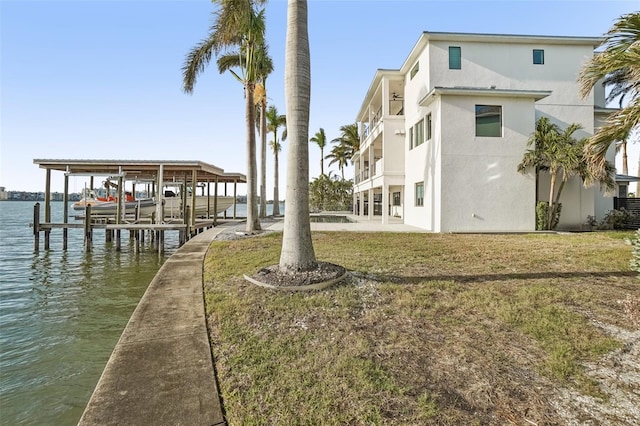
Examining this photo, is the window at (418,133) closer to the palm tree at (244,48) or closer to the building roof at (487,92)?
the building roof at (487,92)

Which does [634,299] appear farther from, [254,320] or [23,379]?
[23,379]

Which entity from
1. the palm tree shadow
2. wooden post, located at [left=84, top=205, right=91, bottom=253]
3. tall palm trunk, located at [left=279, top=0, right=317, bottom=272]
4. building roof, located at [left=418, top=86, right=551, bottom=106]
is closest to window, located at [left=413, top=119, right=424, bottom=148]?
building roof, located at [left=418, top=86, right=551, bottom=106]

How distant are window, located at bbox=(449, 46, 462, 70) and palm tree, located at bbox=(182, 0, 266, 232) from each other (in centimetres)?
990

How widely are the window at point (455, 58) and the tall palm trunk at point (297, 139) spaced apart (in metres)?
13.6

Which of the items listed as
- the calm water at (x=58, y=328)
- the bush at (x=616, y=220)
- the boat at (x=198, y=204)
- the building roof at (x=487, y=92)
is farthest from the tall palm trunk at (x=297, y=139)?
the bush at (x=616, y=220)

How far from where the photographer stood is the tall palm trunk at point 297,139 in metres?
6.54

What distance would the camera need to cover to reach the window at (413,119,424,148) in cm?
1796

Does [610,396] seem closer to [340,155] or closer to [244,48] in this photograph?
[244,48]

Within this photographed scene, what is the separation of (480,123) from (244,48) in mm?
11825

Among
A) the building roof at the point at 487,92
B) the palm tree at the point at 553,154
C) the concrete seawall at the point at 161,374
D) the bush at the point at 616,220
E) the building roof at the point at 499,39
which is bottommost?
the concrete seawall at the point at 161,374

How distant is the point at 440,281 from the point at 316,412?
179 inches

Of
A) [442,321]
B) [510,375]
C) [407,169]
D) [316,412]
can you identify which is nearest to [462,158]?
[407,169]

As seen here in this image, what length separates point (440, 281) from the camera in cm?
677

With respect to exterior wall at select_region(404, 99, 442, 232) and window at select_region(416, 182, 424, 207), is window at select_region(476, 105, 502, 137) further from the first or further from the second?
window at select_region(416, 182, 424, 207)
